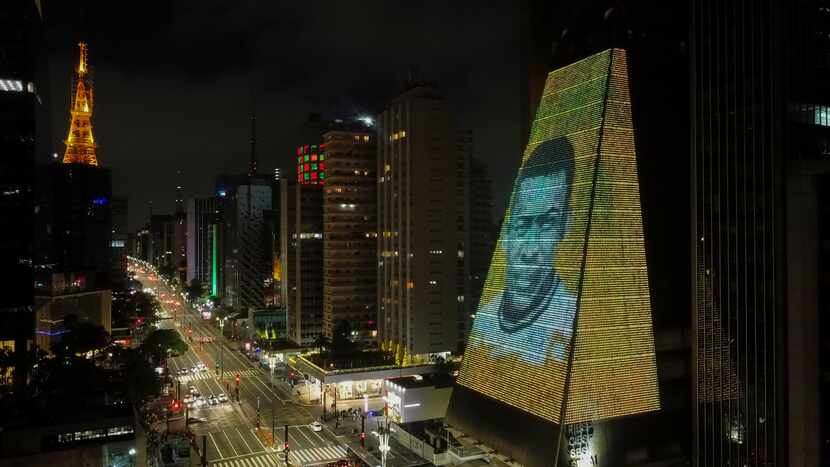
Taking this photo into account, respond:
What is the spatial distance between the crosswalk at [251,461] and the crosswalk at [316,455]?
1686mm

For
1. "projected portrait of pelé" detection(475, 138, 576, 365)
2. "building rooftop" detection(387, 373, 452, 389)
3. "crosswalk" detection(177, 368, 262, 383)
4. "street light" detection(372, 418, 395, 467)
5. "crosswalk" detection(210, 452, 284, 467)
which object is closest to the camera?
"projected portrait of pelé" detection(475, 138, 576, 365)

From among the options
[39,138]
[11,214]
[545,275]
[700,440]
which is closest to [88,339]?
[11,214]

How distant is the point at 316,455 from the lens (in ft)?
184

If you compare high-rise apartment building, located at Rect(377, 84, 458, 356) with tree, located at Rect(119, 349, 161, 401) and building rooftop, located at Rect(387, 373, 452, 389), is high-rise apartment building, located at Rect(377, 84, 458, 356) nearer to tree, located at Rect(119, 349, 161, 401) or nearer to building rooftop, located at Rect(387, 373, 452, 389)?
building rooftop, located at Rect(387, 373, 452, 389)

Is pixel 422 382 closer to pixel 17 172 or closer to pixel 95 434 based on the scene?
pixel 95 434

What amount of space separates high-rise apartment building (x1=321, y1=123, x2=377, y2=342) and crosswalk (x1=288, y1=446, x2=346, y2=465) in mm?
46835

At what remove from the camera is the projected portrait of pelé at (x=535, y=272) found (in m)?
43.9

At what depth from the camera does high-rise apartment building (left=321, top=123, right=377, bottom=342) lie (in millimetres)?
105312

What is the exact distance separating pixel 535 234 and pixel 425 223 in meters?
45.3

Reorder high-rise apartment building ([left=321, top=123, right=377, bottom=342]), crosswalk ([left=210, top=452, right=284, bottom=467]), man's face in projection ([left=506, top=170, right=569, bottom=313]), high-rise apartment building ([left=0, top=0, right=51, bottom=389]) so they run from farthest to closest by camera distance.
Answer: high-rise apartment building ([left=321, top=123, right=377, bottom=342]) < high-rise apartment building ([left=0, top=0, right=51, bottom=389]) < crosswalk ([left=210, top=452, right=284, bottom=467]) < man's face in projection ([left=506, top=170, right=569, bottom=313])

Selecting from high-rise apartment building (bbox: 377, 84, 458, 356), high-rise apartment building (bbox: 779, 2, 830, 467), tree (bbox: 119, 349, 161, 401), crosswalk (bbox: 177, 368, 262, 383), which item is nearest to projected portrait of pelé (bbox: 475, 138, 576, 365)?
high-rise apartment building (bbox: 779, 2, 830, 467)

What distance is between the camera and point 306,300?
114m

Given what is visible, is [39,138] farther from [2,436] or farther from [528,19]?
[528,19]

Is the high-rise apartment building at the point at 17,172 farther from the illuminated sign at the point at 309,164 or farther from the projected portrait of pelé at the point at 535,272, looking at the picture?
the illuminated sign at the point at 309,164
